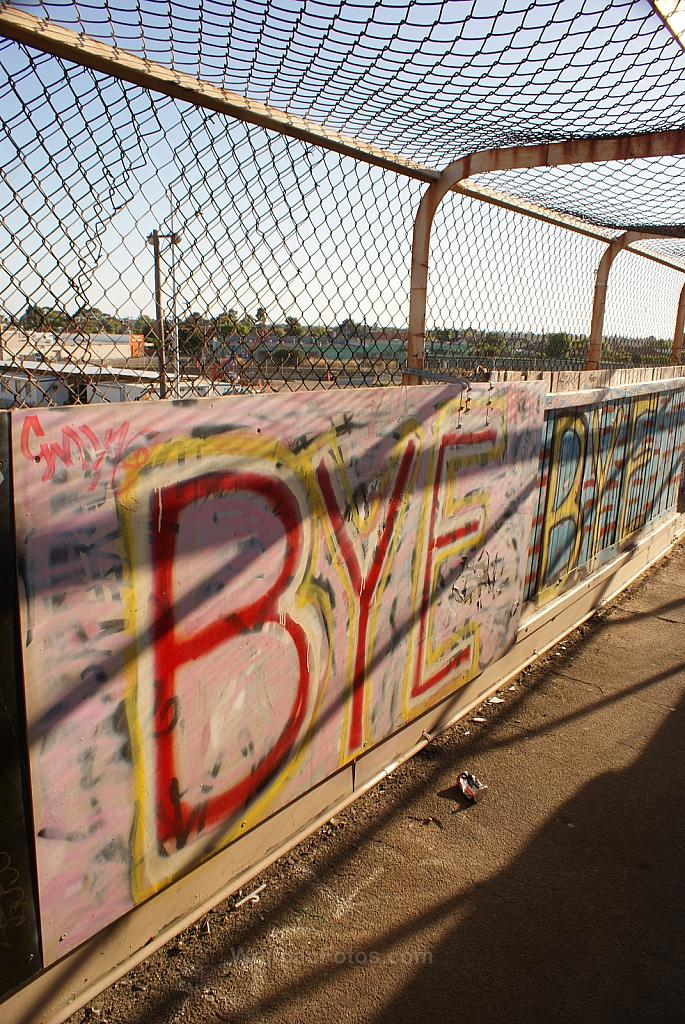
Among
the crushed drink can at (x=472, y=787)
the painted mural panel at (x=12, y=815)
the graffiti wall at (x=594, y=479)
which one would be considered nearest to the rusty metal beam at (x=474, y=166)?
the graffiti wall at (x=594, y=479)

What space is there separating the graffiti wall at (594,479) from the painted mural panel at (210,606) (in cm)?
116

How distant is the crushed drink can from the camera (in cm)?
327

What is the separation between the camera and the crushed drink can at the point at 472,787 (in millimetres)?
3266

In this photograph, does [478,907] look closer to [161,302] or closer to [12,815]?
[12,815]

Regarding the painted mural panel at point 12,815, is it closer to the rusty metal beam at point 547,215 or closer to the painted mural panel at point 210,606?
the painted mural panel at point 210,606

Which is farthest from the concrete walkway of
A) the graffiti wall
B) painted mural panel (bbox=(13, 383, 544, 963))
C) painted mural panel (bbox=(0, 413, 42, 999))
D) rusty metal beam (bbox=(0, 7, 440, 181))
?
rusty metal beam (bbox=(0, 7, 440, 181))

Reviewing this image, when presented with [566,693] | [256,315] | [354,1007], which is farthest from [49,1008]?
[566,693]

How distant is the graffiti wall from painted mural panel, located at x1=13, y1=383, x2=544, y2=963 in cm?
116

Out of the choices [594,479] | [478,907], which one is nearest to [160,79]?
[478,907]

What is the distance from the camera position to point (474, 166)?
122 inches

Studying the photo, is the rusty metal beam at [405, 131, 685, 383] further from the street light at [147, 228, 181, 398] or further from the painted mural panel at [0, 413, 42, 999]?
the painted mural panel at [0, 413, 42, 999]

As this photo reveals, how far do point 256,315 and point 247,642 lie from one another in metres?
1.10

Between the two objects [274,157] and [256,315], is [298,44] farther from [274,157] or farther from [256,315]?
[256,315]

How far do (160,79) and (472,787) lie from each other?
9.70 feet
